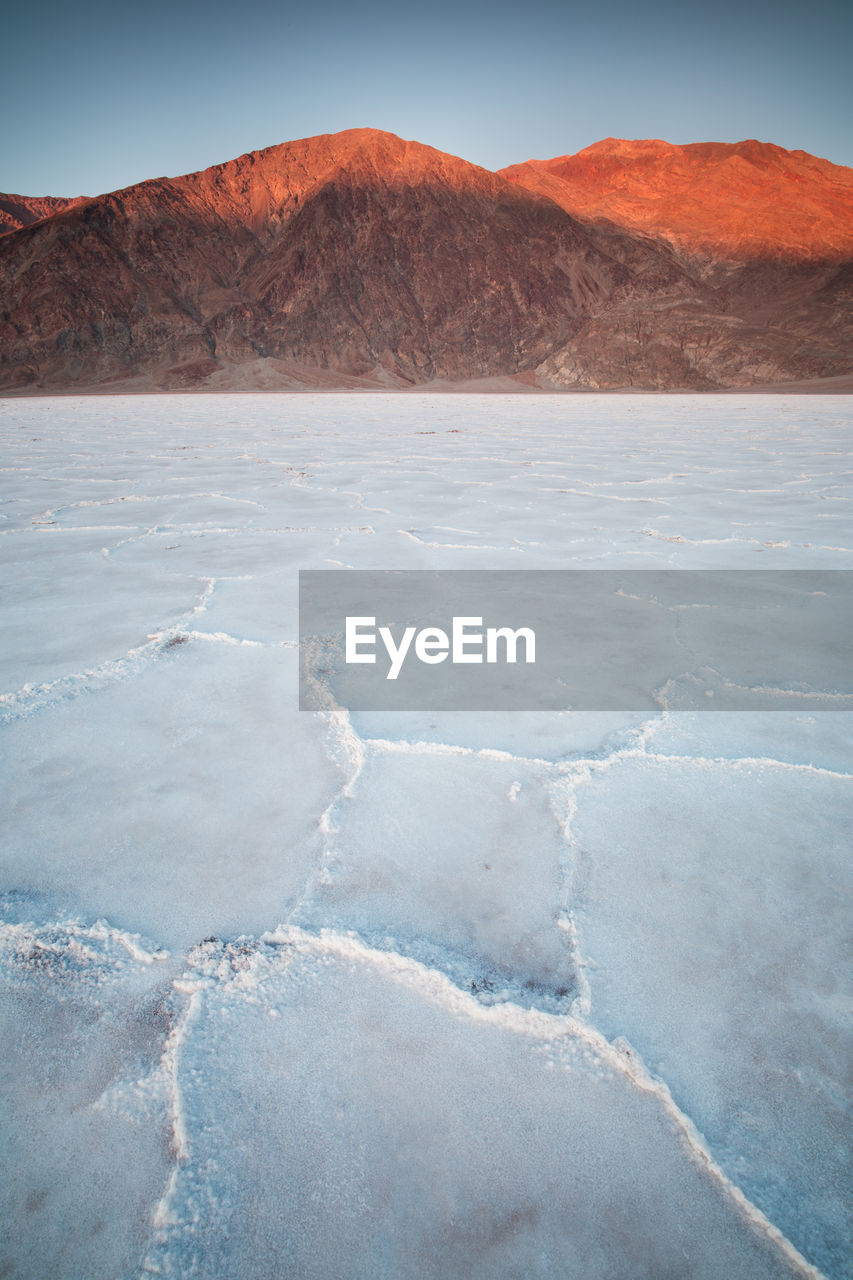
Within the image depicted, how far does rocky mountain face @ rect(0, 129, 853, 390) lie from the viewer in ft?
97.7

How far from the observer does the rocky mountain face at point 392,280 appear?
29781mm

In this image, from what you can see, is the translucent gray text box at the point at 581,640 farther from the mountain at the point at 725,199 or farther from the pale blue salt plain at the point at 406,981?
the mountain at the point at 725,199

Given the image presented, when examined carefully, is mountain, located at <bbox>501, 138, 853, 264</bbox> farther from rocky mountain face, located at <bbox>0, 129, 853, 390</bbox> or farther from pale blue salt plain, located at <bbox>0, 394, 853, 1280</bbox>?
pale blue salt plain, located at <bbox>0, 394, 853, 1280</bbox>

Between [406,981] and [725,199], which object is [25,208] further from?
[406,981]

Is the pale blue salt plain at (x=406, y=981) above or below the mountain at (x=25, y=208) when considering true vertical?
below

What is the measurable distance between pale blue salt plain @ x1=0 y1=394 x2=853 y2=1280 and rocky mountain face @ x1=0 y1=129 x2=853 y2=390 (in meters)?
29.6

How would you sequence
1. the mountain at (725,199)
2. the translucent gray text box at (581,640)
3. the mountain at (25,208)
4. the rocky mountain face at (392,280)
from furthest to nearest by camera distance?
the mountain at (25,208), the mountain at (725,199), the rocky mountain face at (392,280), the translucent gray text box at (581,640)

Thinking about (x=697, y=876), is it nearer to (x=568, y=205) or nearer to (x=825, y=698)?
(x=825, y=698)

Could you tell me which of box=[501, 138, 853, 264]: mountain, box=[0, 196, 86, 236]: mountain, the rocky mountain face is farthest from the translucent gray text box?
box=[0, 196, 86, 236]: mountain

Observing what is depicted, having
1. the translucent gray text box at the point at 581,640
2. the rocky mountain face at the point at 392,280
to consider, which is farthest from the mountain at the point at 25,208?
the translucent gray text box at the point at 581,640

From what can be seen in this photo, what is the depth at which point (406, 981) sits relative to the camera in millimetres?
663

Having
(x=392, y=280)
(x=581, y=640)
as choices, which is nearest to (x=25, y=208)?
(x=392, y=280)

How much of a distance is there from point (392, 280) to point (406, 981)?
1517 inches

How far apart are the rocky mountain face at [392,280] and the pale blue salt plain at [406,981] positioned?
29.6 meters
